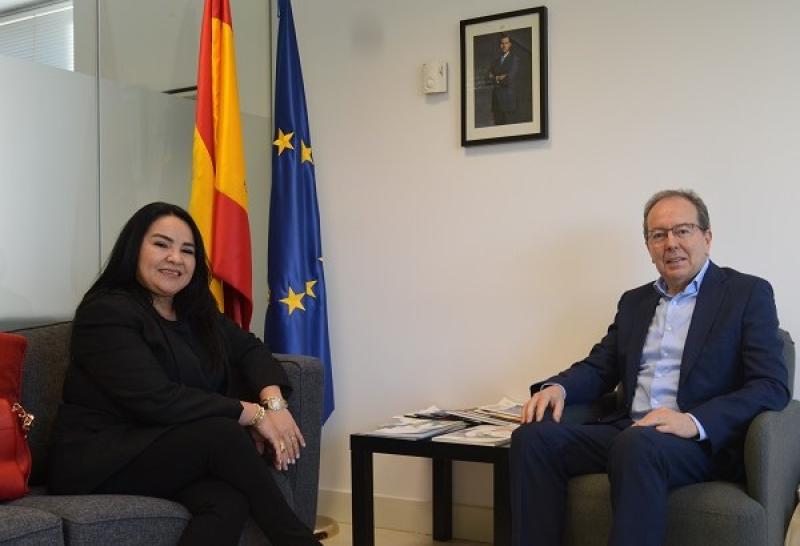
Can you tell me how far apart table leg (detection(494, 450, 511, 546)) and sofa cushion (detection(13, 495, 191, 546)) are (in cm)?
86

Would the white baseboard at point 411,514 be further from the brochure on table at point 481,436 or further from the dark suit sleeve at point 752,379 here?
the dark suit sleeve at point 752,379

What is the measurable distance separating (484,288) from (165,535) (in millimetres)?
1559

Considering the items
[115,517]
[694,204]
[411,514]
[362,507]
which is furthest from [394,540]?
[694,204]

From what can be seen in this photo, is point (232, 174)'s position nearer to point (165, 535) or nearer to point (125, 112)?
point (125, 112)

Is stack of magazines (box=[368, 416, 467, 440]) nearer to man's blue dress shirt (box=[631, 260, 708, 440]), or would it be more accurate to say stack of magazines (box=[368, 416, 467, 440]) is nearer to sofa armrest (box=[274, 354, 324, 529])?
sofa armrest (box=[274, 354, 324, 529])

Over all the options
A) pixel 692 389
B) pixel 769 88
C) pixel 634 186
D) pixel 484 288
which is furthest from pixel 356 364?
pixel 769 88

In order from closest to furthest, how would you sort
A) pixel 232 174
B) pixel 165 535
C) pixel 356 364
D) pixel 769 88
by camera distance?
1. pixel 165 535
2. pixel 769 88
3. pixel 232 174
4. pixel 356 364

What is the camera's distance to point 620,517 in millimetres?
2123

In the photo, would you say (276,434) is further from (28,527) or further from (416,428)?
(28,527)

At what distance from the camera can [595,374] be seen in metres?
2.71

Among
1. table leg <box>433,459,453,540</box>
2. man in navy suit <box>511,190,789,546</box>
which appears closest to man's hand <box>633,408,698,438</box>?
man in navy suit <box>511,190,789,546</box>

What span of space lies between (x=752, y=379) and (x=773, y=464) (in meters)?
0.25

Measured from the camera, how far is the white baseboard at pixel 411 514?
3.31 meters

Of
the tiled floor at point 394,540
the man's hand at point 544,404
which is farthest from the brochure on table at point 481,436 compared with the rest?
the tiled floor at point 394,540
